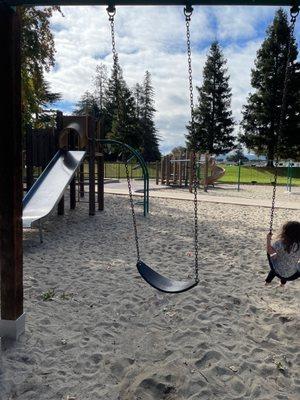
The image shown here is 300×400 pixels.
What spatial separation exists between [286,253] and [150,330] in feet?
4.62

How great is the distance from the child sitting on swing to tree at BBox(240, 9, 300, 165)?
34883 millimetres

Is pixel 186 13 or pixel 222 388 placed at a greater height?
pixel 186 13

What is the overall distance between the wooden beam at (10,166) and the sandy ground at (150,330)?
457mm

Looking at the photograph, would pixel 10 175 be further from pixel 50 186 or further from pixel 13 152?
pixel 50 186

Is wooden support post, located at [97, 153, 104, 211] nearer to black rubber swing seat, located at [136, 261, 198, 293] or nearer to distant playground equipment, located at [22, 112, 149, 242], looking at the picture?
distant playground equipment, located at [22, 112, 149, 242]

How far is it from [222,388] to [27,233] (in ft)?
18.5

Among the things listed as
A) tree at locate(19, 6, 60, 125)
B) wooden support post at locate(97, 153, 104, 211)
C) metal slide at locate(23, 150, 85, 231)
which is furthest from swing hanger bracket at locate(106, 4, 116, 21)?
tree at locate(19, 6, 60, 125)

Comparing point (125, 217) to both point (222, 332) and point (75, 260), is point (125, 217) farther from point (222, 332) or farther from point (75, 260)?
point (222, 332)

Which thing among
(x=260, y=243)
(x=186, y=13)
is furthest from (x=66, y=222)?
(x=186, y=13)

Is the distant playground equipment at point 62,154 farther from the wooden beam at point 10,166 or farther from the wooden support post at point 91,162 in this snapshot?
the wooden beam at point 10,166

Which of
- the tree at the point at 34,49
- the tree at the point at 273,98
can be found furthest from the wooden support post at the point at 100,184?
the tree at the point at 273,98

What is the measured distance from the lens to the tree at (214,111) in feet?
145

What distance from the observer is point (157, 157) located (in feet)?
181

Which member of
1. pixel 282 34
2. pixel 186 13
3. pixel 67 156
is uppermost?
pixel 282 34
